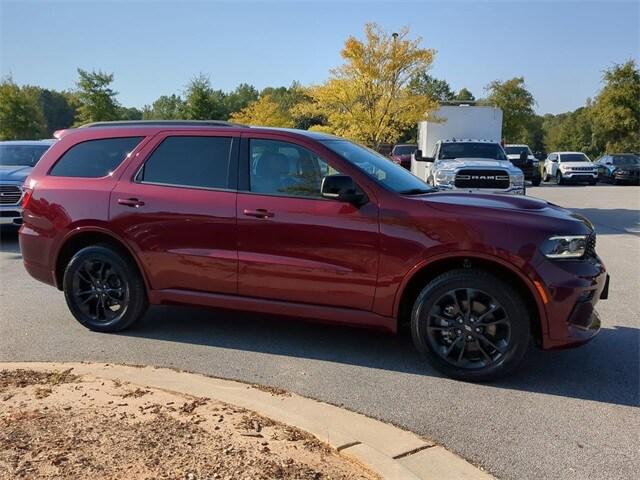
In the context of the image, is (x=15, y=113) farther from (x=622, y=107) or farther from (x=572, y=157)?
(x=622, y=107)

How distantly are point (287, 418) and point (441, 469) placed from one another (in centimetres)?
96

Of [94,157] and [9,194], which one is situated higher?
[94,157]

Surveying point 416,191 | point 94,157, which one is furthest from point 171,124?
point 416,191

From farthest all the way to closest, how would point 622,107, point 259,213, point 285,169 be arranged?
point 622,107 < point 285,169 < point 259,213

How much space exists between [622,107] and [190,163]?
41.2m

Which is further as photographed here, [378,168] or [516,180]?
[516,180]

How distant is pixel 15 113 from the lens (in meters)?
35.4

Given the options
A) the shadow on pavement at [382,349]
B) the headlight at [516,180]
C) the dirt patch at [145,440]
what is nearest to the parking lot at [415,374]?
the shadow on pavement at [382,349]

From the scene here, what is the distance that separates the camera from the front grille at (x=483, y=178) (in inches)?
469

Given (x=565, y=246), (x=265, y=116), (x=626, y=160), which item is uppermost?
(x=265, y=116)

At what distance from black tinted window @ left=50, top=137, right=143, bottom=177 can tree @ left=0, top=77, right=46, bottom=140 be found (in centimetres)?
3370

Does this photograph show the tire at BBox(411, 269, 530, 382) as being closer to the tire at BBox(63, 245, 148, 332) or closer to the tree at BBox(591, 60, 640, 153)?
the tire at BBox(63, 245, 148, 332)

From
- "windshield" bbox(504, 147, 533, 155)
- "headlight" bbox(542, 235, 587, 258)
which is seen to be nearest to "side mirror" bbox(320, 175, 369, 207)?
"headlight" bbox(542, 235, 587, 258)

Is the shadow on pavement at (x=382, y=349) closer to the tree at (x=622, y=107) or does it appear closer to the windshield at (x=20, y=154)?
the windshield at (x=20, y=154)
